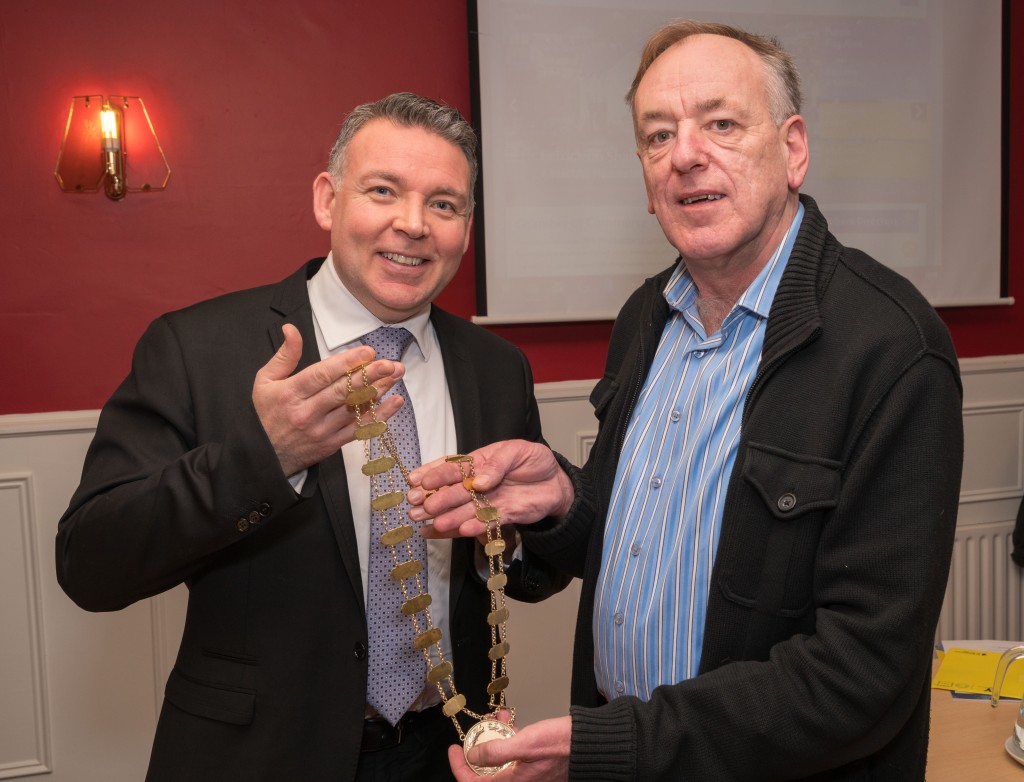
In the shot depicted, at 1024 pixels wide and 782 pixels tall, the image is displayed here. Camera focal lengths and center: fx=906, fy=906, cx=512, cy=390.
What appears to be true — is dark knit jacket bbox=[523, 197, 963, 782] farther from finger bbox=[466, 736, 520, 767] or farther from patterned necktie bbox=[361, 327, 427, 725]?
patterned necktie bbox=[361, 327, 427, 725]

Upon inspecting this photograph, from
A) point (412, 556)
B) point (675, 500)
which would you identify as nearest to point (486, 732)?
point (412, 556)

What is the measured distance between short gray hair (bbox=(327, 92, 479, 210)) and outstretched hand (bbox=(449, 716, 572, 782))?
1.07 metres

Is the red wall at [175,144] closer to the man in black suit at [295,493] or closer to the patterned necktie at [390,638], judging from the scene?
the man in black suit at [295,493]

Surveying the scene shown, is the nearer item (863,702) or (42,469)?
(863,702)

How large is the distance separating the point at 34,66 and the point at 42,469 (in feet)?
3.84

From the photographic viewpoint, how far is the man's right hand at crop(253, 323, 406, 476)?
1.30m

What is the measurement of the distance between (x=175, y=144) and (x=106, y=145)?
21 cm

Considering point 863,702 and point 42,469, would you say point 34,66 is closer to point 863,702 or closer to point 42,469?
point 42,469

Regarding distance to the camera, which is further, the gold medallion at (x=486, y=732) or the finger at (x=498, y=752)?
the gold medallion at (x=486, y=732)

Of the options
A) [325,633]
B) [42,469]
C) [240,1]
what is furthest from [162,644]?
[240,1]

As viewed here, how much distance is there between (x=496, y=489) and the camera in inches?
64.1

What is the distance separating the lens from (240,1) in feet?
9.09

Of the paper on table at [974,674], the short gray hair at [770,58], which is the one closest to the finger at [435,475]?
the short gray hair at [770,58]

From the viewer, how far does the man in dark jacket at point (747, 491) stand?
4.01 ft
